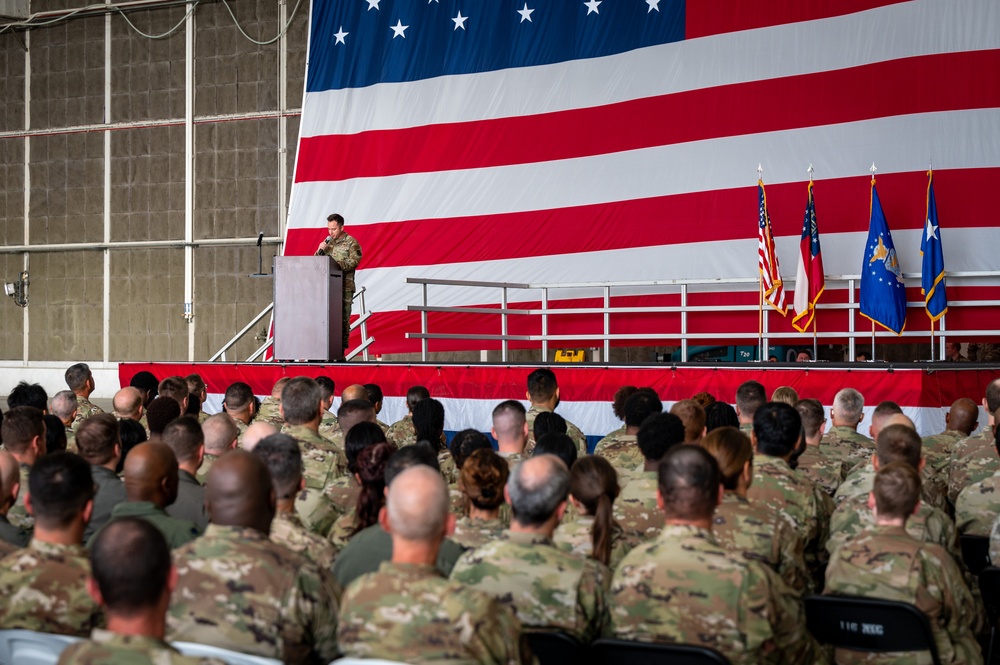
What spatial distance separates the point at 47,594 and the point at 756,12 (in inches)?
367

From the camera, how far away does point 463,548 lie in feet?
10.8

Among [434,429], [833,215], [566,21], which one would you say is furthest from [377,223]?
[434,429]

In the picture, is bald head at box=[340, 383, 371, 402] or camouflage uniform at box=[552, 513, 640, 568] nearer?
camouflage uniform at box=[552, 513, 640, 568]

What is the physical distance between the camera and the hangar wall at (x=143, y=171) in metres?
17.1

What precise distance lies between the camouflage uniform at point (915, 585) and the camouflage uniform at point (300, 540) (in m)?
1.51

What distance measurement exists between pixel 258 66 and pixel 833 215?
10.1 m

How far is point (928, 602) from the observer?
10.3ft

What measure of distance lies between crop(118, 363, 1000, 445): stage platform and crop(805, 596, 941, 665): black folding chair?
4758 mm

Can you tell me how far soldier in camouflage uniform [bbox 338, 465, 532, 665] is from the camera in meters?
2.35

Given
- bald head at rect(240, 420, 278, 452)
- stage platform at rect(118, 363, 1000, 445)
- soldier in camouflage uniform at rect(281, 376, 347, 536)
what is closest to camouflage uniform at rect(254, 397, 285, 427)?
soldier in camouflage uniform at rect(281, 376, 347, 536)

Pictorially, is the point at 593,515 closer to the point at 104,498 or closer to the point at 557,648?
the point at 557,648

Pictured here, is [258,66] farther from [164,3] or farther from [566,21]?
[566,21]

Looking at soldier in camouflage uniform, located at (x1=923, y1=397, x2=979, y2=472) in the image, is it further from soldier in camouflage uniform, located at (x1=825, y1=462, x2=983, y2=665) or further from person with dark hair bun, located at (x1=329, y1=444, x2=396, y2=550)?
person with dark hair bun, located at (x1=329, y1=444, x2=396, y2=550)

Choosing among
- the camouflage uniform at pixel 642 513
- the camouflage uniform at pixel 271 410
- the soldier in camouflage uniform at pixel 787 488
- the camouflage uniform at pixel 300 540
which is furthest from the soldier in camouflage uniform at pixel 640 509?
the camouflage uniform at pixel 271 410
